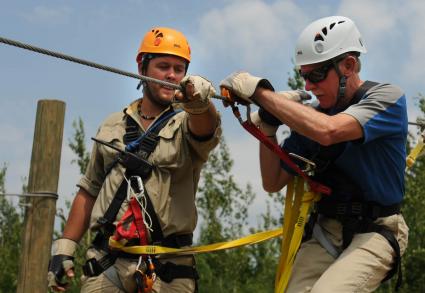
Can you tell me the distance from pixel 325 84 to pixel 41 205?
6.99ft

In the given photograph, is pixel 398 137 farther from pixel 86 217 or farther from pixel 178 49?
pixel 86 217

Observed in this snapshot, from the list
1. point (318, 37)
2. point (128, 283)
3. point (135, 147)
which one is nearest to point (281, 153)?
point (318, 37)

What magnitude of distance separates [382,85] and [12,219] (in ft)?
59.4

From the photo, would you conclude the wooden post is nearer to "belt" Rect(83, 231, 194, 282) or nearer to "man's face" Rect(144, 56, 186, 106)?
"belt" Rect(83, 231, 194, 282)

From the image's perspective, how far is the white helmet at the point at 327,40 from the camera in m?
5.52

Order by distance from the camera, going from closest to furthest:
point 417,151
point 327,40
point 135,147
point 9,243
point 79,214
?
point 327,40 → point 135,147 → point 79,214 → point 417,151 → point 9,243

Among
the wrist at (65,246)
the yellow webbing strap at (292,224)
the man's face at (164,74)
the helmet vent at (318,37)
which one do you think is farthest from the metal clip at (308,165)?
the wrist at (65,246)

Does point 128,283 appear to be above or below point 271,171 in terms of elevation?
below

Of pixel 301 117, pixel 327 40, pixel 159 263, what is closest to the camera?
pixel 301 117

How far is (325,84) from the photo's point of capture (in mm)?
5477

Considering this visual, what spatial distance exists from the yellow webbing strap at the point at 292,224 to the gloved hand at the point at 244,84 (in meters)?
0.87

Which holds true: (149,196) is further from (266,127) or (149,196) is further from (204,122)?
(266,127)

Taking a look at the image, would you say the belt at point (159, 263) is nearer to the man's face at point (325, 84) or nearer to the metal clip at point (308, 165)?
the metal clip at point (308, 165)

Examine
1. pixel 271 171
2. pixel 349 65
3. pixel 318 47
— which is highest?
pixel 318 47
